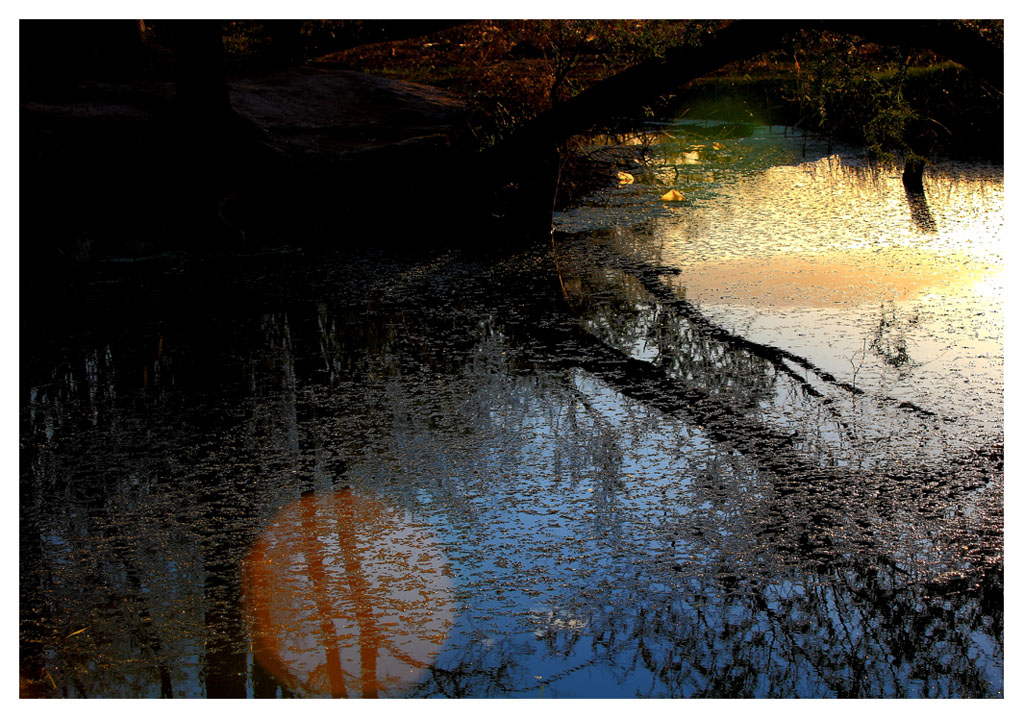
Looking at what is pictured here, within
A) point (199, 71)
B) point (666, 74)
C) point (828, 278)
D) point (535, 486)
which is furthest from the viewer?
point (199, 71)

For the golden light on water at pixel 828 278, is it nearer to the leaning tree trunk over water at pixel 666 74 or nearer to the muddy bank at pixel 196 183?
the leaning tree trunk over water at pixel 666 74

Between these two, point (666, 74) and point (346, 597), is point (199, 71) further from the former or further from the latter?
point (346, 597)

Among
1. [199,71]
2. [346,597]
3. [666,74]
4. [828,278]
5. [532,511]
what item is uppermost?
[199,71]

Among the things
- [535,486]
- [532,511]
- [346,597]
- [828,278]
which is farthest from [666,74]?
[346,597]

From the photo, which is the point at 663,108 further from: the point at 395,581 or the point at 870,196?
the point at 395,581

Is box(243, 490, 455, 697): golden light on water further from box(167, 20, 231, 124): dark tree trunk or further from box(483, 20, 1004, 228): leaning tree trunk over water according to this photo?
box(167, 20, 231, 124): dark tree trunk

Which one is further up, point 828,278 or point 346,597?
point 828,278

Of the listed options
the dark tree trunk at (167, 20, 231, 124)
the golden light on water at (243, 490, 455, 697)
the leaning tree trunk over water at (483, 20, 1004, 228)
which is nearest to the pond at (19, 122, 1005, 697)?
the golden light on water at (243, 490, 455, 697)

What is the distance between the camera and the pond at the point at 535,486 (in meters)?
2.27

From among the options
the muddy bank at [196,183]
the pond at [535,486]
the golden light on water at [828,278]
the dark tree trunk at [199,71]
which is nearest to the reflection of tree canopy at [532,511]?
the pond at [535,486]

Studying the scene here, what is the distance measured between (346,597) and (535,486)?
77 centimetres

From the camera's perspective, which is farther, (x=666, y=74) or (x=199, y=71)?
(x=199, y=71)

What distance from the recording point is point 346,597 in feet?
8.12

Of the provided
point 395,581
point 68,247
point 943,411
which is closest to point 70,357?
point 68,247
